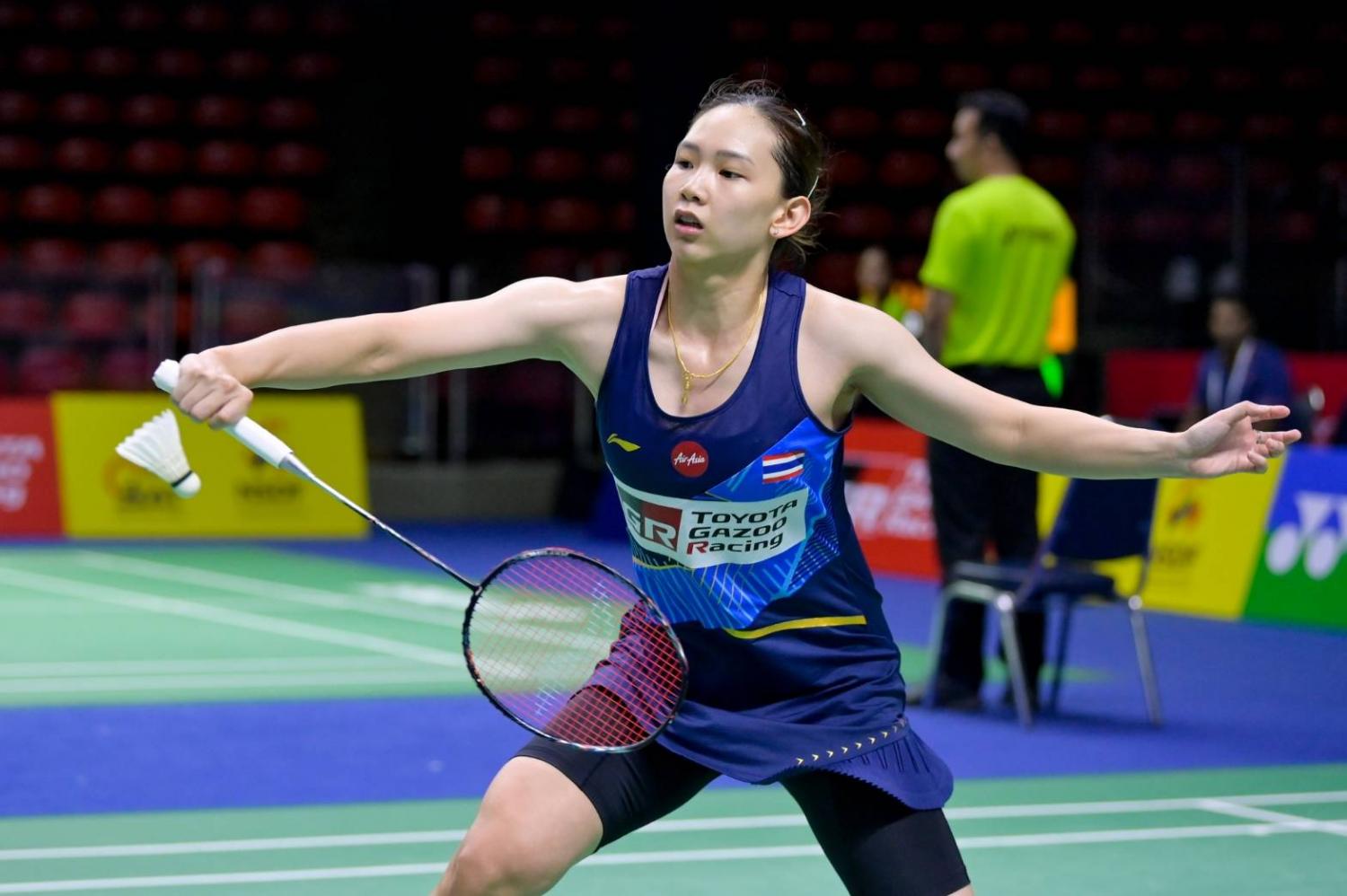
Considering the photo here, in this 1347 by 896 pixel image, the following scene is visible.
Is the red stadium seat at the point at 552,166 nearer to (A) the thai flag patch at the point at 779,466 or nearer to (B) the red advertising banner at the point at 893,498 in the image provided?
(B) the red advertising banner at the point at 893,498

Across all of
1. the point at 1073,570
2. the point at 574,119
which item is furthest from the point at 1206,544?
the point at 574,119

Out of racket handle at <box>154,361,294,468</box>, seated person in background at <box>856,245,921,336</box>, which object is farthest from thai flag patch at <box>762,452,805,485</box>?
seated person in background at <box>856,245,921,336</box>

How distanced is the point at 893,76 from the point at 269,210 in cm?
564

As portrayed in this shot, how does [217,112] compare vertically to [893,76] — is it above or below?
below

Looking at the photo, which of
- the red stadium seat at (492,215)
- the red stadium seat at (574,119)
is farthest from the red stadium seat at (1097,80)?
the red stadium seat at (492,215)

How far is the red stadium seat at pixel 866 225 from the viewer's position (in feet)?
59.8

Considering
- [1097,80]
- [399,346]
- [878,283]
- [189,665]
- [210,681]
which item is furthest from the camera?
[1097,80]

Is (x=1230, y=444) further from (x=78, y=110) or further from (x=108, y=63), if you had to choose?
(x=108, y=63)

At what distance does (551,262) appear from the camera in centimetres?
1678

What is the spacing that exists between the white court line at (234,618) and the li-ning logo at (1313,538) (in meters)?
3.73

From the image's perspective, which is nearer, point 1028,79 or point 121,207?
point 121,207

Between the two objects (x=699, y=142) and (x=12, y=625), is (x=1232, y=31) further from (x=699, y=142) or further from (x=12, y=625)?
(x=699, y=142)

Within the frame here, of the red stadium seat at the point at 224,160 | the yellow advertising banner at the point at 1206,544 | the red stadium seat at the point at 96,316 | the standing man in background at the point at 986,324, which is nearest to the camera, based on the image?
the standing man in background at the point at 986,324

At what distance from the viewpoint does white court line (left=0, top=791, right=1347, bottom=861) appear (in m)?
5.05
